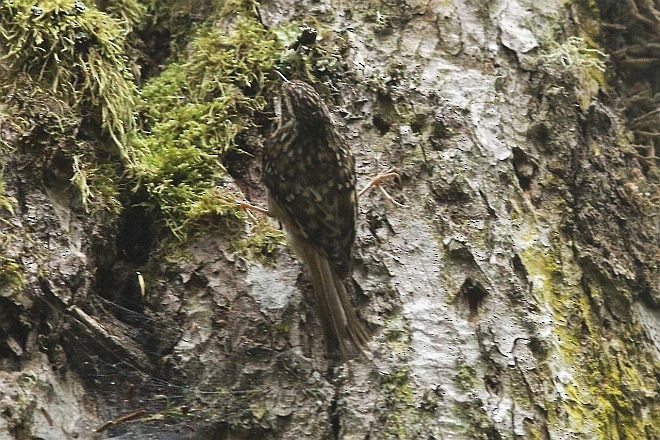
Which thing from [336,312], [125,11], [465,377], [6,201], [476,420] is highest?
[125,11]

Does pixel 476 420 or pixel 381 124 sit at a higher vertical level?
pixel 381 124

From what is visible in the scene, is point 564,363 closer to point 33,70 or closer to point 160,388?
point 160,388

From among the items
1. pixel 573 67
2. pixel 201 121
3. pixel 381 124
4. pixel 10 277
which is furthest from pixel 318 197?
pixel 573 67

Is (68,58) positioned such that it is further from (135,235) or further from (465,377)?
(465,377)

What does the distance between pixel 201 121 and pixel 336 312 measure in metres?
0.82

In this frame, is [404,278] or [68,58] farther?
[68,58]

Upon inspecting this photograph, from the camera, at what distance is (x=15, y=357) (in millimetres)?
2193

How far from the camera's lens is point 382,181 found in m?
2.73

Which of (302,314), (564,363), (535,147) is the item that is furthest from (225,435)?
(535,147)

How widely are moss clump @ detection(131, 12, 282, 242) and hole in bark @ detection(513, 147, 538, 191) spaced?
811mm

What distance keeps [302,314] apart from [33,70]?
1065mm

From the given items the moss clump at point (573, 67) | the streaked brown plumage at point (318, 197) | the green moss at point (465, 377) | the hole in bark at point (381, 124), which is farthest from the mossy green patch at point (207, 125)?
the moss clump at point (573, 67)

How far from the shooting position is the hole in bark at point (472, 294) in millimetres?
2541

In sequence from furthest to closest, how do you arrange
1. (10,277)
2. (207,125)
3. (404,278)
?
(207,125) < (404,278) < (10,277)
